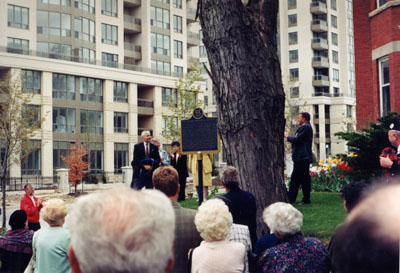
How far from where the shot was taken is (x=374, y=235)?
1.41 meters

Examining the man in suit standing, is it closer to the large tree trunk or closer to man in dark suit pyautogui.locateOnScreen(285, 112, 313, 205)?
the large tree trunk

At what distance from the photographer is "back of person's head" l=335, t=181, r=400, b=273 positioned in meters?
1.41

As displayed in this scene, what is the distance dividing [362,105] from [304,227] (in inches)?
463

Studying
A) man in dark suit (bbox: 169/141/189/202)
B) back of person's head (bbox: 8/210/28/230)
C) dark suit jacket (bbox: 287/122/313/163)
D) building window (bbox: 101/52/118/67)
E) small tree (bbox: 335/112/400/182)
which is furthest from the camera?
building window (bbox: 101/52/118/67)

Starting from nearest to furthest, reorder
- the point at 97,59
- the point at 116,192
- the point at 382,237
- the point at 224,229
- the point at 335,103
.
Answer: the point at 382,237 < the point at 116,192 < the point at 224,229 < the point at 97,59 < the point at 335,103

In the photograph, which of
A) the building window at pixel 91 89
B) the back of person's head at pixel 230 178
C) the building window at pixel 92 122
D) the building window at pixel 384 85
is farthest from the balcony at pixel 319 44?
the back of person's head at pixel 230 178

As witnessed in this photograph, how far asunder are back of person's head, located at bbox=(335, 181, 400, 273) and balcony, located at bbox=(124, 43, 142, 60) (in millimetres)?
57573

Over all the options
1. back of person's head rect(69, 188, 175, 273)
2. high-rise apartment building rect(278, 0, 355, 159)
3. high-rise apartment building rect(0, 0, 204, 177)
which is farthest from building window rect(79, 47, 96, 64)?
back of person's head rect(69, 188, 175, 273)

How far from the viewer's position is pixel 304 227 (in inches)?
343

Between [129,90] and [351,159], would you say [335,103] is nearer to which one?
[129,90]

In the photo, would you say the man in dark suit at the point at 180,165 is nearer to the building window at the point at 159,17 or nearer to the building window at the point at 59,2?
the building window at the point at 59,2

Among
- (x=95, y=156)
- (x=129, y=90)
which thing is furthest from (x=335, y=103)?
(x=95, y=156)

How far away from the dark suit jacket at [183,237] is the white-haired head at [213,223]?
494mm

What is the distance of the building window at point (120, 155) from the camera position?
183ft
